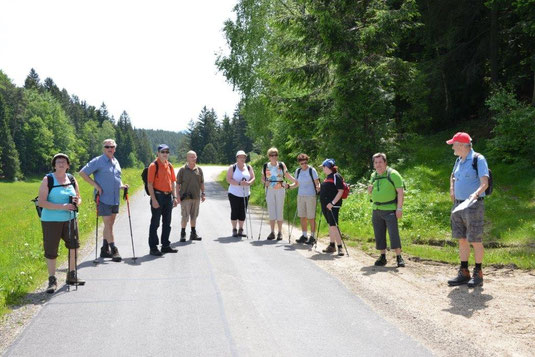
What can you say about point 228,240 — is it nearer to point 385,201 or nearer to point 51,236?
point 385,201

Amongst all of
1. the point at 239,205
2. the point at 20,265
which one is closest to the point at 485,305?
the point at 239,205

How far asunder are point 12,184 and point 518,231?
75431mm

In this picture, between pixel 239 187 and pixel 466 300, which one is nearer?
pixel 466 300

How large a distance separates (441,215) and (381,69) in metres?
6.32

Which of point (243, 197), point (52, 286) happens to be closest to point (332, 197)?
point (243, 197)

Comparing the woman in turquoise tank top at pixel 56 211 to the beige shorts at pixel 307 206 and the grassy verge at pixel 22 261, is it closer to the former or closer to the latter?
the grassy verge at pixel 22 261

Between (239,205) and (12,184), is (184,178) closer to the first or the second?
(239,205)

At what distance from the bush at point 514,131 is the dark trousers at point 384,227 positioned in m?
10.6

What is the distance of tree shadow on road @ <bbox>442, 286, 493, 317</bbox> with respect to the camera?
614 cm

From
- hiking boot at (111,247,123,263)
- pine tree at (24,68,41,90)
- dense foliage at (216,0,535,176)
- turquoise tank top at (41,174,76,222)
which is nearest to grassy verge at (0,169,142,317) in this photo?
hiking boot at (111,247,123,263)

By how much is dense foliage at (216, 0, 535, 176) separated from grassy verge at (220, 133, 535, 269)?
1646mm

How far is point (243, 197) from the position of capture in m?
11.7

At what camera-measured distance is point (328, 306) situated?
6.23 meters

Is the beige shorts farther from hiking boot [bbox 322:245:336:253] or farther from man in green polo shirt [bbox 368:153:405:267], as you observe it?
man in green polo shirt [bbox 368:153:405:267]
